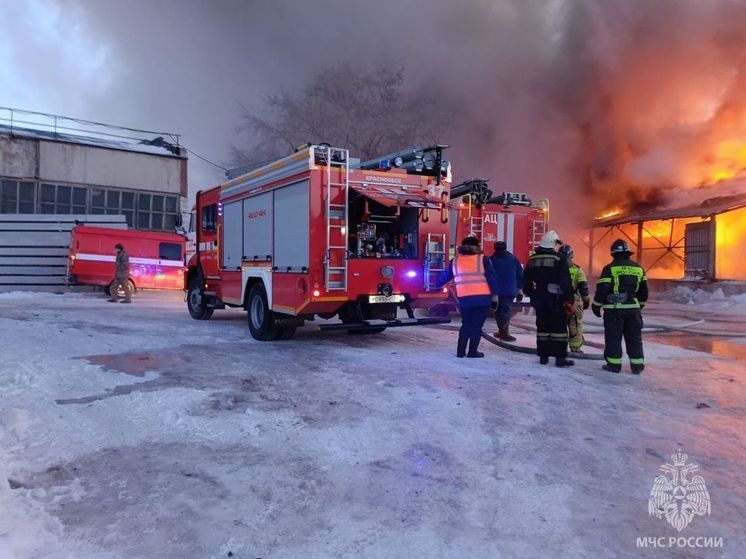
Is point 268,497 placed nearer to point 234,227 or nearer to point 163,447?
point 163,447

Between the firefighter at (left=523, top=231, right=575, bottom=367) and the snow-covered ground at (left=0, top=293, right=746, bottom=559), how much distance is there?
30cm

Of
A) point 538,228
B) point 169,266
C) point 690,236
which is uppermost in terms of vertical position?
point 690,236

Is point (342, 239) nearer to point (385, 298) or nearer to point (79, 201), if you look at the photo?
point (385, 298)

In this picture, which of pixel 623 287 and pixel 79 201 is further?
pixel 79 201

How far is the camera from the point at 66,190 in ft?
73.6

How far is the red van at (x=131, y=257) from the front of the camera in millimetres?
16438

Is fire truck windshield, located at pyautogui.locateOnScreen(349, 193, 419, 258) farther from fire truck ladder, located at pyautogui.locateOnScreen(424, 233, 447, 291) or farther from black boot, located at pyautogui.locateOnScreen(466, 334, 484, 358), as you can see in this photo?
black boot, located at pyautogui.locateOnScreen(466, 334, 484, 358)

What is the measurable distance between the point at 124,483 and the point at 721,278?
19.1 meters

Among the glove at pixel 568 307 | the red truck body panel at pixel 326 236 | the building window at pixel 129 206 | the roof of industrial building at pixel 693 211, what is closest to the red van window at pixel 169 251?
the building window at pixel 129 206

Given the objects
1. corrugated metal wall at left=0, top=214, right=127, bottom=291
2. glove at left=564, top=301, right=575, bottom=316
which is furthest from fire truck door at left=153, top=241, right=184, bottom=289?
glove at left=564, top=301, right=575, bottom=316

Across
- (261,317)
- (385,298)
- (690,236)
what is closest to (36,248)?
(261,317)

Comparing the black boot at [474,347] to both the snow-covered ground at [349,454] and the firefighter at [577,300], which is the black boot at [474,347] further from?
the firefighter at [577,300]

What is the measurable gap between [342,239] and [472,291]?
1726 mm

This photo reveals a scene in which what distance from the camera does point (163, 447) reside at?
12.0 ft
